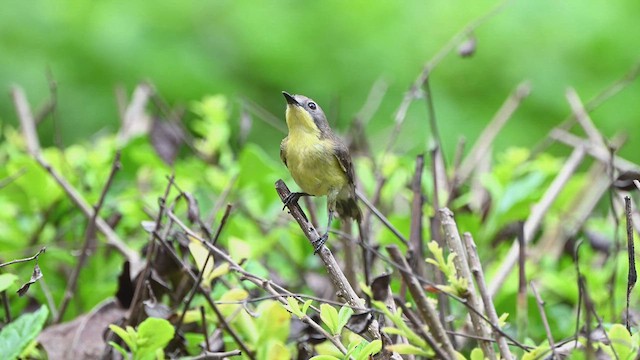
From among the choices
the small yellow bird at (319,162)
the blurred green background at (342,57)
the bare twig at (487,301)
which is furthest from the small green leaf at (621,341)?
the blurred green background at (342,57)

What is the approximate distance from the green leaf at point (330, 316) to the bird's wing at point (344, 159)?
83 centimetres

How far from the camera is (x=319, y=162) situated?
2.10 m

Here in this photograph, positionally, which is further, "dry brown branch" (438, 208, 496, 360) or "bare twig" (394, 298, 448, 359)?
"dry brown branch" (438, 208, 496, 360)

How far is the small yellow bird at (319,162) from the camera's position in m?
2.05

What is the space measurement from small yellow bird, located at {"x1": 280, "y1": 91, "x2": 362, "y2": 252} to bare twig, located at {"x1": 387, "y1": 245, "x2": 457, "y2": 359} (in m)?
0.81

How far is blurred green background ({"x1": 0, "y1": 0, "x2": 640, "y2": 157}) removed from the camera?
15.2 ft

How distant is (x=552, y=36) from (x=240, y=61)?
5.26 ft

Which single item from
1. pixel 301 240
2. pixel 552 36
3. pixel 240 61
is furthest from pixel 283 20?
pixel 301 240

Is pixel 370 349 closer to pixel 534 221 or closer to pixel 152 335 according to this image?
pixel 152 335

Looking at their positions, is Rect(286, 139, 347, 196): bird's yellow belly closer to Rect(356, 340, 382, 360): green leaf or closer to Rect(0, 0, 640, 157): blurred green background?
Rect(356, 340, 382, 360): green leaf


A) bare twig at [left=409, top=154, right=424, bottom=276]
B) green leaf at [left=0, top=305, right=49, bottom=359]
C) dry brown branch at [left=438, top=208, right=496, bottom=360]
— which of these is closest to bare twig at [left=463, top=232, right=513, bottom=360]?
dry brown branch at [left=438, top=208, right=496, bottom=360]

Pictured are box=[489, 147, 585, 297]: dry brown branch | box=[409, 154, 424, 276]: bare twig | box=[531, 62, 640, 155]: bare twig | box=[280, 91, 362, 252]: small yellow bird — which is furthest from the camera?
box=[531, 62, 640, 155]: bare twig

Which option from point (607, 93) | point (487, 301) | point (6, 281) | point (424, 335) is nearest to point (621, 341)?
point (487, 301)

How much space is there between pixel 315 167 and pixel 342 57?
2.73 m
